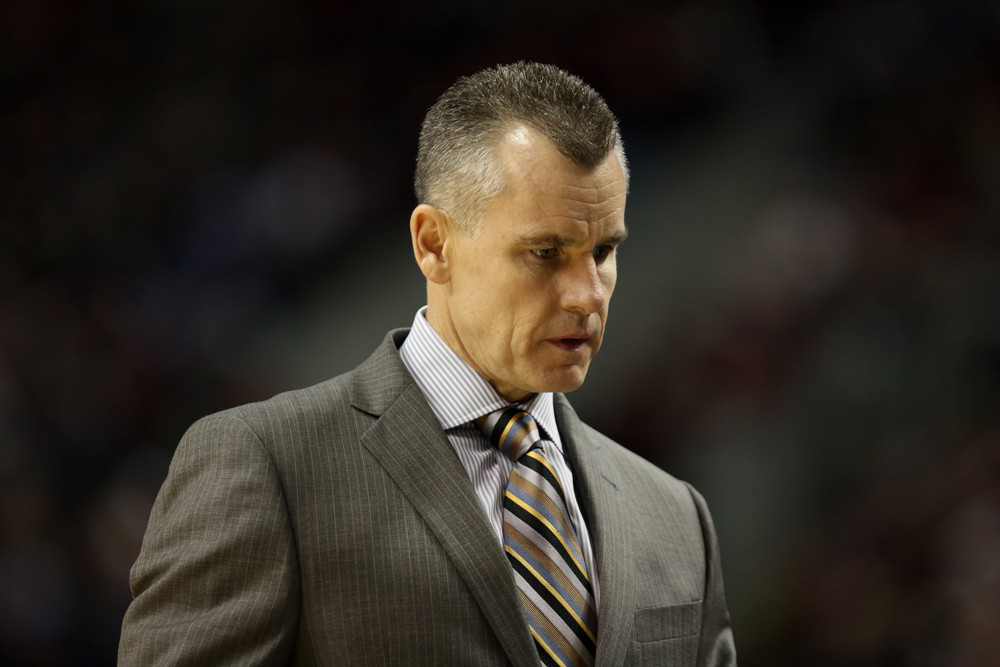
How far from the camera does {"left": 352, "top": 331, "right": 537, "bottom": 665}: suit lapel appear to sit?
153 cm

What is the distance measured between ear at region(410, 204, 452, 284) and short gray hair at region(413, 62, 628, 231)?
0.02 meters

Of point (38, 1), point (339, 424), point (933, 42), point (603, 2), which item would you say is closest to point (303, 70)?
point (38, 1)

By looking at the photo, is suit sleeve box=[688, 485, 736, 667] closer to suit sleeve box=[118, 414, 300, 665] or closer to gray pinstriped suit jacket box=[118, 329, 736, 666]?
gray pinstriped suit jacket box=[118, 329, 736, 666]

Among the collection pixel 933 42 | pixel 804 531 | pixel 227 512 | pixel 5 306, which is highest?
pixel 933 42

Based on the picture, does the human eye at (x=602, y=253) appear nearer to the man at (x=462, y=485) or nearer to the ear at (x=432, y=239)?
the man at (x=462, y=485)

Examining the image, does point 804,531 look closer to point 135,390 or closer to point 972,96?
point 972,96

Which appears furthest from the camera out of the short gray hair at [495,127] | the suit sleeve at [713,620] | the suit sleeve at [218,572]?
the suit sleeve at [713,620]

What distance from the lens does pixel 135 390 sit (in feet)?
7.97

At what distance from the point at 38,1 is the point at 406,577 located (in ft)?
5.59

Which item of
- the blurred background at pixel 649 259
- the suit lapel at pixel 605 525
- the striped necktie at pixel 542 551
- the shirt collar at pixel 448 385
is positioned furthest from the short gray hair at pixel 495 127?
the blurred background at pixel 649 259

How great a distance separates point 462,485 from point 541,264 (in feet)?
1.17

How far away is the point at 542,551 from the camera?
165 cm

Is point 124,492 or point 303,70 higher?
point 303,70

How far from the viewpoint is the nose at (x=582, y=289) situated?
1.62m
